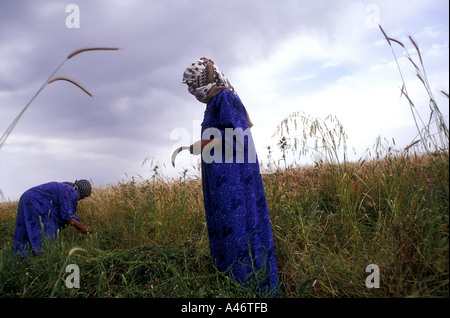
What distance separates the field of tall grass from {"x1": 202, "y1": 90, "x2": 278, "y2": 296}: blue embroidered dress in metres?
0.13

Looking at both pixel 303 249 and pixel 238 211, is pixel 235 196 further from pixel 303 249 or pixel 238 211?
pixel 303 249

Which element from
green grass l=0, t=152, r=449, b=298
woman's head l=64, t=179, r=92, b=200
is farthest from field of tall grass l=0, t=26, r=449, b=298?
woman's head l=64, t=179, r=92, b=200

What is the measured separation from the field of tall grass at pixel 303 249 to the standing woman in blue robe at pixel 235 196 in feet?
0.51

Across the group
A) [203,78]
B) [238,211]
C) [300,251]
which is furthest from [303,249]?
[203,78]

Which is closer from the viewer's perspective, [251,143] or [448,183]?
[448,183]

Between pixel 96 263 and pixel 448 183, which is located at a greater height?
pixel 448 183

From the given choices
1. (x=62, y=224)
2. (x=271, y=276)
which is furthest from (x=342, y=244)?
(x=62, y=224)

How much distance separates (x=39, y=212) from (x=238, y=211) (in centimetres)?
394

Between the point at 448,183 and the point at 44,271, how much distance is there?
10.1 ft
